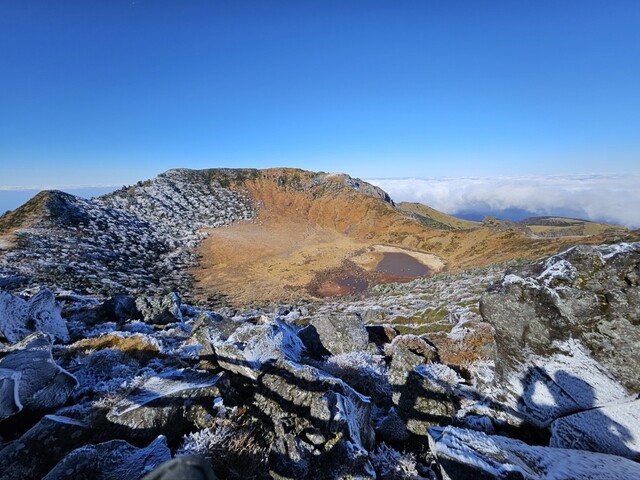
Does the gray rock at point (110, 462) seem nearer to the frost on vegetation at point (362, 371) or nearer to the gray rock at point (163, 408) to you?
the gray rock at point (163, 408)

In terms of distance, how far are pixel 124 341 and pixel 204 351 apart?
132 inches

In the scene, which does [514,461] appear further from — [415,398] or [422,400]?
[415,398]

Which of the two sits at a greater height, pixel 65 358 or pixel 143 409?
pixel 143 409

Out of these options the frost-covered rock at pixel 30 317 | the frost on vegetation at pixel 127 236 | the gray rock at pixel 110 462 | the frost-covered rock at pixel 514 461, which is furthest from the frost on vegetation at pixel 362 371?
the frost on vegetation at pixel 127 236

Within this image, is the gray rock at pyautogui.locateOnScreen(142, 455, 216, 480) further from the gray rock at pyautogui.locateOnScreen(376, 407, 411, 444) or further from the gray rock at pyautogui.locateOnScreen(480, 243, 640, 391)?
the gray rock at pyautogui.locateOnScreen(480, 243, 640, 391)

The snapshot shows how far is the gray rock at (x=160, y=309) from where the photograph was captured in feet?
50.0

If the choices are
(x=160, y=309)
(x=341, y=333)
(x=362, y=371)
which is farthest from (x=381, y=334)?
(x=160, y=309)

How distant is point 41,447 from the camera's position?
4.37 meters

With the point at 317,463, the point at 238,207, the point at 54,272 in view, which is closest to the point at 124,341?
the point at 317,463

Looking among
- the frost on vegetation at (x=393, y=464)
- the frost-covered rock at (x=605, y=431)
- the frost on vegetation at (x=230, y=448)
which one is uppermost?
the frost on vegetation at (x=230, y=448)

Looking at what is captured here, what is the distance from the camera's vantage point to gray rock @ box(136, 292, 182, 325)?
15242mm

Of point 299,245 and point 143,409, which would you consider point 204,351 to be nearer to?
point 143,409

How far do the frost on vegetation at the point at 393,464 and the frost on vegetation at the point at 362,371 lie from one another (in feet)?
6.87

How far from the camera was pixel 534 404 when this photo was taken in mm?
6055
